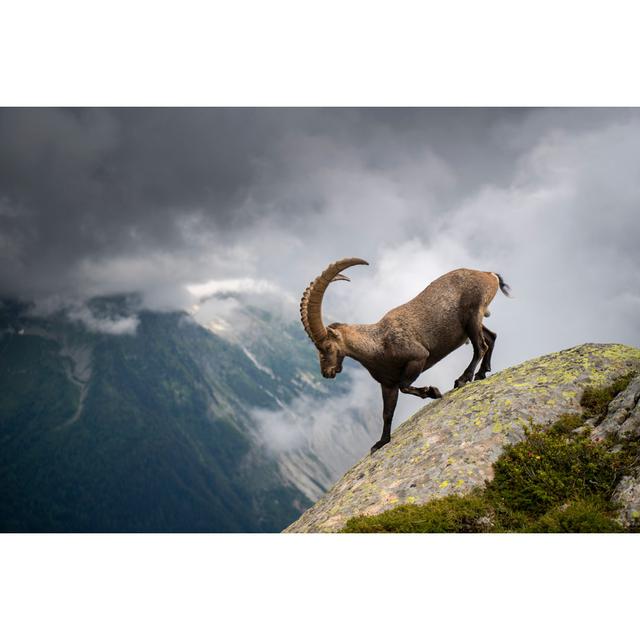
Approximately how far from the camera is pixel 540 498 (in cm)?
769

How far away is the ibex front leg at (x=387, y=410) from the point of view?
12516 millimetres

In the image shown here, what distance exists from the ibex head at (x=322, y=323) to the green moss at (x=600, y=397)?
5.32 meters

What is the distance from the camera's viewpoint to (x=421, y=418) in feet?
41.0

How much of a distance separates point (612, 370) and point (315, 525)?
23.3ft

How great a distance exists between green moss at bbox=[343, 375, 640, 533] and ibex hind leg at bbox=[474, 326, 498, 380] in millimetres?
4852

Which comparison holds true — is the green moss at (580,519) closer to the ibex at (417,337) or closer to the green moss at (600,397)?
the green moss at (600,397)

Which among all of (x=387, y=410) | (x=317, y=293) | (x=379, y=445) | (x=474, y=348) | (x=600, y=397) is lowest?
(x=600, y=397)

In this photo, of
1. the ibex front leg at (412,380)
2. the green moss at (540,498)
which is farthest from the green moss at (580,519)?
the ibex front leg at (412,380)

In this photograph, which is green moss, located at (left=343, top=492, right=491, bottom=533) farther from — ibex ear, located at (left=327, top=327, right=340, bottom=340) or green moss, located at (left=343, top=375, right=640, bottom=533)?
ibex ear, located at (left=327, top=327, right=340, bottom=340)

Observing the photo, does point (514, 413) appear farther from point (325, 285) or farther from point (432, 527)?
point (325, 285)

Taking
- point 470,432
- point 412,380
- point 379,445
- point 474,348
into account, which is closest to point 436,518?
point 470,432

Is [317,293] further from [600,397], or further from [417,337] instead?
[600,397]

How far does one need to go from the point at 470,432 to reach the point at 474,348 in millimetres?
3731
